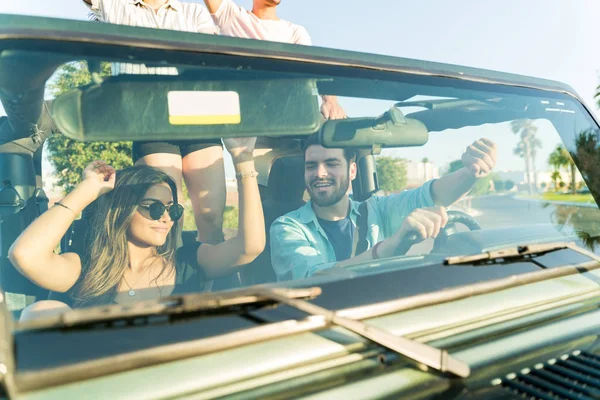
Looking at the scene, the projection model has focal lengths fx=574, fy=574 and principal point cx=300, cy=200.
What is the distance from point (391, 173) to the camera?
2061mm

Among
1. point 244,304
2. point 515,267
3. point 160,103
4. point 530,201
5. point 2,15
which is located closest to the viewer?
point 244,304

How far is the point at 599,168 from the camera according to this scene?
238cm

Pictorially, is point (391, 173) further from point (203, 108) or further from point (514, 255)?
point (203, 108)

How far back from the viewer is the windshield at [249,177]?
1.50 metres

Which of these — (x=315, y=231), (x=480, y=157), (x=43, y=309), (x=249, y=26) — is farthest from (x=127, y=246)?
(x=249, y=26)

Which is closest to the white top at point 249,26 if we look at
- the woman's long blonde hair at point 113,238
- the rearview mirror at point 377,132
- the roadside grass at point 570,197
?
the rearview mirror at point 377,132

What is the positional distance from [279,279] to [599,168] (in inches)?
61.0

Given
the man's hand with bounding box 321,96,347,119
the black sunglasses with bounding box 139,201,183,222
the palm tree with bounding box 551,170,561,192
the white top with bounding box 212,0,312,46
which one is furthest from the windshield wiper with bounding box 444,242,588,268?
the white top with bounding box 212,0,312,46

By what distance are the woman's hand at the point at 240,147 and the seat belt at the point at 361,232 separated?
0.43 meters

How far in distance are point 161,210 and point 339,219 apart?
1.96 feet

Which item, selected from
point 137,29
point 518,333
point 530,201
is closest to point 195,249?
point 137,29

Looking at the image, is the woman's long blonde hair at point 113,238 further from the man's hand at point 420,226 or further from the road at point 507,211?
the road at point 507,211

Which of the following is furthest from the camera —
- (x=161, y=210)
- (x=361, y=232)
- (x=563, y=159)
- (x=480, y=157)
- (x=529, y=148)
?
(x=563, y=159)

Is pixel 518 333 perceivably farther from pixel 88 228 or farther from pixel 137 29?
pixel 137 29
